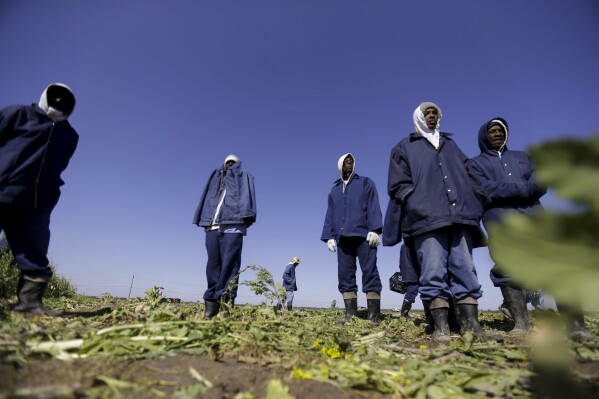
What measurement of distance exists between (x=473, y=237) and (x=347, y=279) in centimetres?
252

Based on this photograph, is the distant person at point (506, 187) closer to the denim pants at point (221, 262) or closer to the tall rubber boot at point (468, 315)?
the tall rubber boot at point (468, 315)

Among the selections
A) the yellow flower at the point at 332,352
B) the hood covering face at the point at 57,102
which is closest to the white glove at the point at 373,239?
the yellow flower at the point at 332,352

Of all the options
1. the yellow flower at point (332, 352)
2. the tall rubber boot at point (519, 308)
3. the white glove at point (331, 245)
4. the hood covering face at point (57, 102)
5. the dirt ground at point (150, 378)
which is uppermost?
the hood covering face at point (57, 102)

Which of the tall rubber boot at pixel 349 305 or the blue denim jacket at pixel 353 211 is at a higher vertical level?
the blue denim jacket at pixel 353 211

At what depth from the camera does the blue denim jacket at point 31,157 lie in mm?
3566

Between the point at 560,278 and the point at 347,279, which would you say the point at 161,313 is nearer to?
the point at 560,278

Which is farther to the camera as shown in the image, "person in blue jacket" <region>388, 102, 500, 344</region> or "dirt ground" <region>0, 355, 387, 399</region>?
"person in blue jacket" <region>388, 102, 500, 344</region>

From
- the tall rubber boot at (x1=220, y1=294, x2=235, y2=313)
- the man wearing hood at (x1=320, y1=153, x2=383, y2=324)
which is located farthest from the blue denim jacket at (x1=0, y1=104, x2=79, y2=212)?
the man wearing hood at (x1=320, y1=153, x2=383, y2=324)

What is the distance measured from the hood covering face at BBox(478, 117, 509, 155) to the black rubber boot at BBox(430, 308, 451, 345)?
2.54 m

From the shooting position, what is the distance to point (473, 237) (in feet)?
13.1

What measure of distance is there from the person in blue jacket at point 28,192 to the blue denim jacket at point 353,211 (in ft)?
14.3

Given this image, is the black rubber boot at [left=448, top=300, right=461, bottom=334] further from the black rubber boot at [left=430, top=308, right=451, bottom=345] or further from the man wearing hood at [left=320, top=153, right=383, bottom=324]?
the man wearing hood at [left=320, top=153, right=383, bottom=324]

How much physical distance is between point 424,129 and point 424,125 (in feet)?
0.18

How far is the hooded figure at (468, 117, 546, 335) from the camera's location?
391cm
